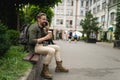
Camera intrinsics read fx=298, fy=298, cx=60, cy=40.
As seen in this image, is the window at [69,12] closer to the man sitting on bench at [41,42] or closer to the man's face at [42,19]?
the man sitting on bench at [41,42]

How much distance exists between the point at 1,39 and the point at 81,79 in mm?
2328

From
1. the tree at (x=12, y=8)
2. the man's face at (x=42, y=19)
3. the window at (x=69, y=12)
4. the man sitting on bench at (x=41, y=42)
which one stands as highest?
the window at (x=69, y=12)

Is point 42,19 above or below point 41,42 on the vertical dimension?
above

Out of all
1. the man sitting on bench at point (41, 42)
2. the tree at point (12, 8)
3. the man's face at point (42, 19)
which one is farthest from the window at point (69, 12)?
the man's face at point (42, 19)

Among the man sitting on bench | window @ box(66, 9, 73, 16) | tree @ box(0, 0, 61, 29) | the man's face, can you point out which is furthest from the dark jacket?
window @ box(66, 9, 73, 16)

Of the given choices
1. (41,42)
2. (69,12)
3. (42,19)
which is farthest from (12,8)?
(69,12)

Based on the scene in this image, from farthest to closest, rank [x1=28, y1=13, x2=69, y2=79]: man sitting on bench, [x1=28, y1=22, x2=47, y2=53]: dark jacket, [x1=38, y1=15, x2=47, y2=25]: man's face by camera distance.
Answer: [x1=38, y1=15, x2=47, y2=25]: man's face < [x1=28, y1=22, x2=47, y2=53]: dark jacket < [x1=28, y1=13, x2=69, y2=79]: man sitting on bench

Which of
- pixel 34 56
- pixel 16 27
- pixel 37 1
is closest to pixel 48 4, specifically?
pixel 37 1

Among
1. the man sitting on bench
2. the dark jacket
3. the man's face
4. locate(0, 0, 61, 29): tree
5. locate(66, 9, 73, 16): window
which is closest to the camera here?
the man sitting on bench

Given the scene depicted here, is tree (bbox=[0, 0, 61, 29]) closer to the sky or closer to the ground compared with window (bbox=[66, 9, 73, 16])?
closer to the ground

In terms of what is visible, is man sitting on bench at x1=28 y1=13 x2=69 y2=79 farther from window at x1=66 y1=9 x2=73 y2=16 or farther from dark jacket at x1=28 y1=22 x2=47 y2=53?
window at x1=66 y1=9 x2=73 y2=16

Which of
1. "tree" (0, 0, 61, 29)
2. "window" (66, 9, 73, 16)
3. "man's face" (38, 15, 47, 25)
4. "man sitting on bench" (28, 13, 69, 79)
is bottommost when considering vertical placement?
"man sitting on bench" (28, 13, 69, 79)

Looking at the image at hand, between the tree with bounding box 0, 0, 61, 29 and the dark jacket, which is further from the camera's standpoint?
the tree with bounding box 0, 0, 61, 29

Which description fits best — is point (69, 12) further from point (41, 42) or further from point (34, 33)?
point (34, 33)
